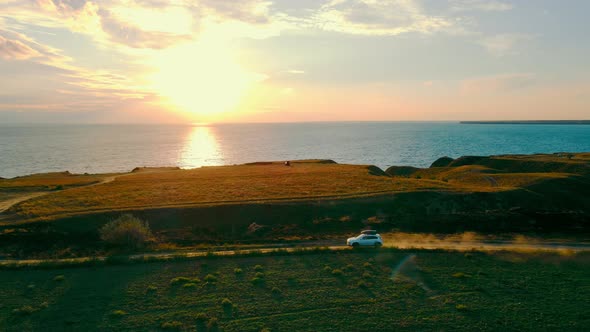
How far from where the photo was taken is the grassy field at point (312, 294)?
2383 centimetres

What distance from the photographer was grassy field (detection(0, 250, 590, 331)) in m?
23.8

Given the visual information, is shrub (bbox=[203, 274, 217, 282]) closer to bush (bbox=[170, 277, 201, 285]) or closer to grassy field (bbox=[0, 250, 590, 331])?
grassy field (bbox=[0, 250, 590, 331])

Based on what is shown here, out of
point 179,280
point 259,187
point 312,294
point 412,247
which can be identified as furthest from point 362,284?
point 259,187

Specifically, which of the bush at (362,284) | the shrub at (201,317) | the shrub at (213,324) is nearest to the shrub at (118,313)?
the shrub at (201,317)

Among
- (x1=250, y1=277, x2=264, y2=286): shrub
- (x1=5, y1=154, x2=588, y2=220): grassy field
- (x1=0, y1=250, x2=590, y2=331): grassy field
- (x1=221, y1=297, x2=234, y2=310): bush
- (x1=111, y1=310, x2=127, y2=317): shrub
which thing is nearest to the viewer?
(x1=0, y1=250, x2=590, y2=331): grassy field

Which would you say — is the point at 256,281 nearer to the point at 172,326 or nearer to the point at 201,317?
the point at 201,317

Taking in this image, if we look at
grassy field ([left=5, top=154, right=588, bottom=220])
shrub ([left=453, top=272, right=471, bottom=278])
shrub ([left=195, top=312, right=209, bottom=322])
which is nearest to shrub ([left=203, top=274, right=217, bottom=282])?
shrub ([left=195, top=312, right=209, bottom=322])

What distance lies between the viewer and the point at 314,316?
2445 cm

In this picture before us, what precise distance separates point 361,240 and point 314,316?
14.8 m

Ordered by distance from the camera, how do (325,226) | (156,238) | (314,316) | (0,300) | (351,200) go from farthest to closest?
(351,200), (325,226), (156,238), (0,300), (314,316)

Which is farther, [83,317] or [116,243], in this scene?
[116,243]

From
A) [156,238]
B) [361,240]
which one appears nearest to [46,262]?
[156,238]

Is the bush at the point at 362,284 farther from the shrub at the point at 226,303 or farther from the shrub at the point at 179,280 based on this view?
the shrub at the point at 179,280

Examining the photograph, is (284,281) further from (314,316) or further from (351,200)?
(351,200)
